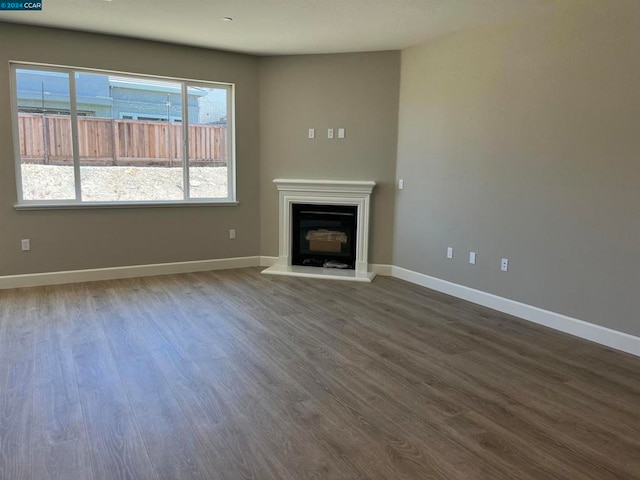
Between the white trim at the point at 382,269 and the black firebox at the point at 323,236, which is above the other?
the black firebox at the point at 323,236

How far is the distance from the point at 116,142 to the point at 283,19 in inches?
92.7

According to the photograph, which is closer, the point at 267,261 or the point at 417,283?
the point at 417,283

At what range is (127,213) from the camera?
5070 millimetres

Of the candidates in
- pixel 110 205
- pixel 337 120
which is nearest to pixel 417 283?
pixel 337 120

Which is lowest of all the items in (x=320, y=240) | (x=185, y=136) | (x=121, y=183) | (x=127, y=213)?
(x=320, y=240)

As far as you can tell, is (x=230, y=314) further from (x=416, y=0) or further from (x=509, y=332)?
(x=416, y=0)

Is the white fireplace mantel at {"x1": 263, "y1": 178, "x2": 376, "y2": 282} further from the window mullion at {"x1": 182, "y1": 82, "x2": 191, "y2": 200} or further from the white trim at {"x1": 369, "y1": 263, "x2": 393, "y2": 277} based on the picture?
the window mullion at {"x1": 182, "y1": 82, "x2": 191, "y2": 200}

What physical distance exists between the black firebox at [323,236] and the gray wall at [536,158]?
894 mm

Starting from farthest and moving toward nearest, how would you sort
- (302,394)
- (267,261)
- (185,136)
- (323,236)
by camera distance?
(267,261)
(323,236)
(185,136)
(302,394)

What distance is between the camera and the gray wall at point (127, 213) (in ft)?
14.7

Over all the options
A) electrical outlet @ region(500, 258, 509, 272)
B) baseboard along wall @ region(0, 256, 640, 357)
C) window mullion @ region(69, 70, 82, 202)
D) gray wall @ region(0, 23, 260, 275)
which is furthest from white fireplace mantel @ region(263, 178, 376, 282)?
window mullion @ region(69, 70, 82, 202)

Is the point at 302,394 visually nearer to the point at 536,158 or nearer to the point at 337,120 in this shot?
the point at 536,158

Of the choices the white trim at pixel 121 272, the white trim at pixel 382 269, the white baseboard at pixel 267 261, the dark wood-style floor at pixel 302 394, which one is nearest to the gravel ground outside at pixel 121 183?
the white trim at pixel 121 272

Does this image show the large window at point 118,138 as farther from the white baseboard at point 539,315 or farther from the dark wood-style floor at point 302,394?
the white baseboard at point 539,315
